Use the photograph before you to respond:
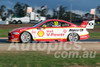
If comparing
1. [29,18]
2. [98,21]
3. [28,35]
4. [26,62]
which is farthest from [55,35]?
[98,21]

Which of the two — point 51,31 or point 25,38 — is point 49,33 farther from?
point 25,38

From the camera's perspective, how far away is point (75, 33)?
12.1 metres

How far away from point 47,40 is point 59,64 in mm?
5627

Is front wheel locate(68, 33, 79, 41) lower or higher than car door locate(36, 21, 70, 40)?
lower

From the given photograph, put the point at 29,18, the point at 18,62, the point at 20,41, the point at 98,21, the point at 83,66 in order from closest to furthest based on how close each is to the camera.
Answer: the point at 83,66
the point at 18,62
the point at 20,41
the point at 29,18
the point at 98,21

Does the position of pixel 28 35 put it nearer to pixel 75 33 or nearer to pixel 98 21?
pixel 75 33

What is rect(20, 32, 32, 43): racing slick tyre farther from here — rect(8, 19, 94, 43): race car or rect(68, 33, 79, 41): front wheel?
rect(68, 33, 79, 41): front wheel

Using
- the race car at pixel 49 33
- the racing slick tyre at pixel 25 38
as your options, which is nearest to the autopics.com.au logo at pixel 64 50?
the racing slick tyre at pixel 25 38

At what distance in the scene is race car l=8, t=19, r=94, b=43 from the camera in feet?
38.1

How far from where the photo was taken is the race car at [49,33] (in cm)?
1160

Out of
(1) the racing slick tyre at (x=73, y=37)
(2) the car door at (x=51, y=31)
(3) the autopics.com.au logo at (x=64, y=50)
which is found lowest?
(3) the autopics.com.au logo at (x=64, y=50)

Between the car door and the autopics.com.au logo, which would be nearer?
the autopics.com.au logo

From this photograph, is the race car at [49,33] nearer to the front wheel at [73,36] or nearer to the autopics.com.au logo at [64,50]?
the front wheel at [73,36]

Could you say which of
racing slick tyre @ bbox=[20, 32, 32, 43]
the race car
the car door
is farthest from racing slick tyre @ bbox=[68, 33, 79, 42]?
racing slick tyre @ bbox=[20, 32, 32, 43]
